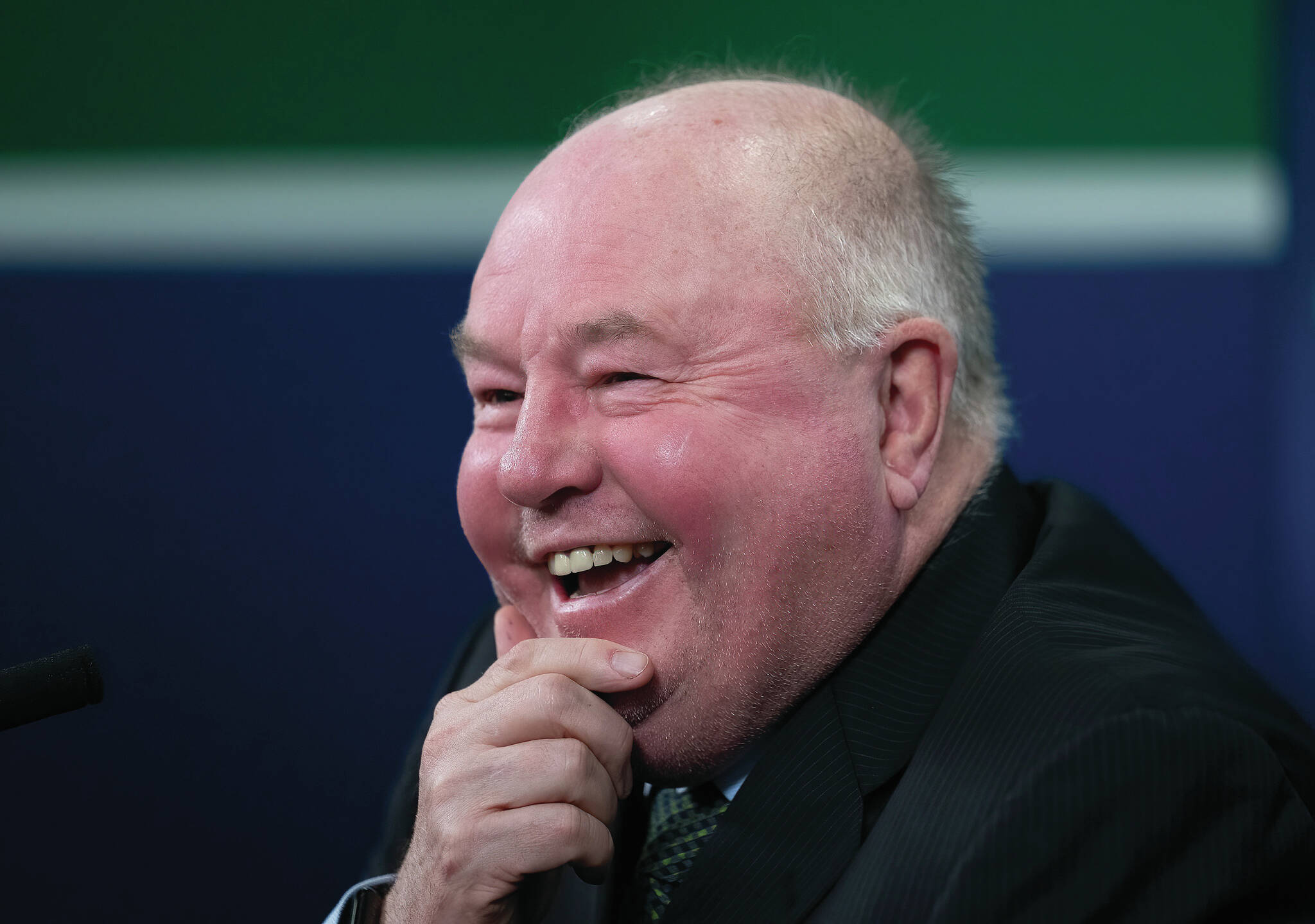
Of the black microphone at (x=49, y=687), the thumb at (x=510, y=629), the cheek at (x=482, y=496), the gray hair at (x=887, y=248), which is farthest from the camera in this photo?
the thumb at (x=510, y=629)

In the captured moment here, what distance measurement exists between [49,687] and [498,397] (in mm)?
581

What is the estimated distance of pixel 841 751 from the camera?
1.08 metres

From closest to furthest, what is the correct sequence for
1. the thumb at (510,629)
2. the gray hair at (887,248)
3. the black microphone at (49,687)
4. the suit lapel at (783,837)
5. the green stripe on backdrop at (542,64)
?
the black microphone at (49,687) → the suit lapel at (783,837) → the gray hair at (887,248) → the thumb at (510,629) → the green stripe on backdrop at (542,64)

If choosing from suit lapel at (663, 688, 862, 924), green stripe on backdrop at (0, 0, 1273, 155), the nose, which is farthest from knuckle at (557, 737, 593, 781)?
green stripe on backdrop at (0, 0, 1273, 155)

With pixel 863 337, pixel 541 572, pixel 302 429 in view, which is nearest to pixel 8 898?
pixel 302 429

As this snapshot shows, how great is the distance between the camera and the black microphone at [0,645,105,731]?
81 cm

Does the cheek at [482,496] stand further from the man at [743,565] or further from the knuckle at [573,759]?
the knuckle at [573,759]

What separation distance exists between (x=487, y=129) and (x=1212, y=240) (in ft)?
6.11

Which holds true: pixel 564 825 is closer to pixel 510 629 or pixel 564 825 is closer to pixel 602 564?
pixel 602 564

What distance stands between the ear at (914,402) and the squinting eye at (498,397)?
424 millimetres

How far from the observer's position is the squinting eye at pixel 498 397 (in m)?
1.23

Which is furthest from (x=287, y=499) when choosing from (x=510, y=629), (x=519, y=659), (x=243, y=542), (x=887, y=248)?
(x=887, y=248)

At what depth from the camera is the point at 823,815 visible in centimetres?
104

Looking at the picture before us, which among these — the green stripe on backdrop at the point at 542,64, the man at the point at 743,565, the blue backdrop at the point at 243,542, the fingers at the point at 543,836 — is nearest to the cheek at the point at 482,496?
the man at the point at 743,565
